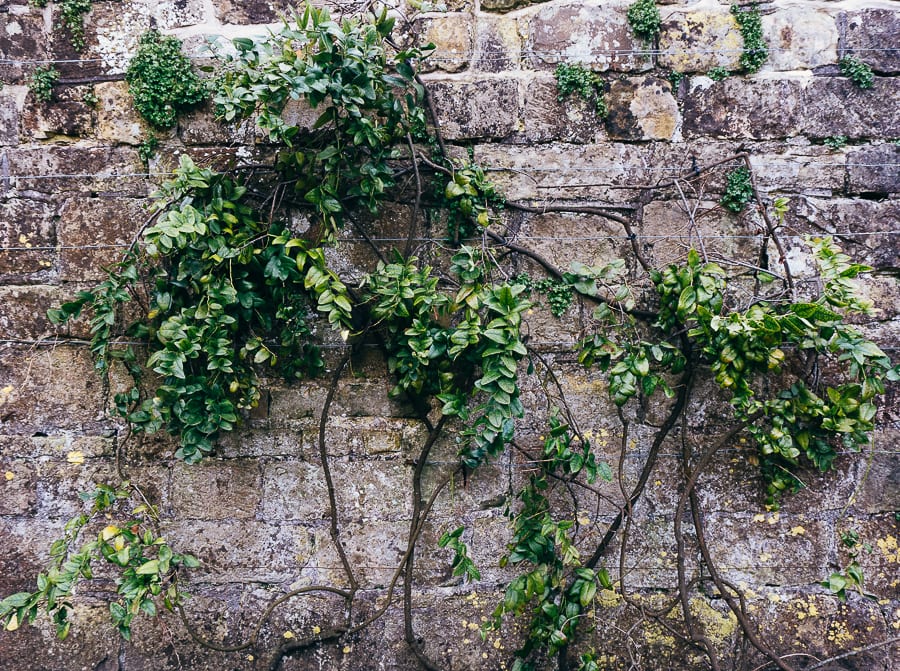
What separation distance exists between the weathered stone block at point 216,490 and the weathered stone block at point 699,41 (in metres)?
2.20

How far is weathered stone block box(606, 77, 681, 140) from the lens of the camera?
2158 millimetres

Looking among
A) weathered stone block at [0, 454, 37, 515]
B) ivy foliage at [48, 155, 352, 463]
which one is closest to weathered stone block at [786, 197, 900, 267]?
ivy foliage at [48, 155, 352, 463]

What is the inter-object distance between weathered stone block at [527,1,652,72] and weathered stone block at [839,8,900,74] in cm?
72

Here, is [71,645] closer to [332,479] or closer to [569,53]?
[332,479]

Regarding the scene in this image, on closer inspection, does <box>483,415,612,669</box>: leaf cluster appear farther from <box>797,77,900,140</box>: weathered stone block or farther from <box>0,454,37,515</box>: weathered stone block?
<box>0,454,37,515</box>: weathered stone block

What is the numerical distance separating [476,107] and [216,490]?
5.75ft

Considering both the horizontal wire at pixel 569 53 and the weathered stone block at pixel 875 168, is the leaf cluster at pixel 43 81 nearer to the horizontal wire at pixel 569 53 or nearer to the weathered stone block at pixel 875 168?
the horizontal wire at pixel 569 53

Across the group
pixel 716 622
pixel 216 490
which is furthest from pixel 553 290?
pixel 216 490

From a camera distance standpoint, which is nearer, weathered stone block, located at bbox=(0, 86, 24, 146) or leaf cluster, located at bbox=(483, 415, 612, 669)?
leaf cluster, located at bbox=(483, 415, 612, 669)

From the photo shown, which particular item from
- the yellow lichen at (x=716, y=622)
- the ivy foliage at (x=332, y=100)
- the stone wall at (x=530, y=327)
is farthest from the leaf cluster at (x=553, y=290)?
the yellow lichen at (x=716, y=622)

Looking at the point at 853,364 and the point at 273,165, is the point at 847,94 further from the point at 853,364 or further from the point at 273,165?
the point at 273,165

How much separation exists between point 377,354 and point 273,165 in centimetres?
80

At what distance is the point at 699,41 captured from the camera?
213cm

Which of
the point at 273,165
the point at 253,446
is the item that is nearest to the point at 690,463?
the point at 253,446
